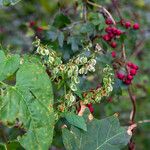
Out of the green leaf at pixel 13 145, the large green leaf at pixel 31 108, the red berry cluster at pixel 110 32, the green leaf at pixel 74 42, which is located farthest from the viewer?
the red berry cluster at pixel 110 32

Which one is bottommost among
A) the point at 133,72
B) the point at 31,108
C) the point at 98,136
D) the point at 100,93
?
the point at 133,72

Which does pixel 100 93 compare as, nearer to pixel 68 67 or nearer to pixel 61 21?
pixel 68 67

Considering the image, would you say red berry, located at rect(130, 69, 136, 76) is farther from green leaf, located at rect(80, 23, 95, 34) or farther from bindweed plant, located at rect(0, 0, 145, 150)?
green leaf, located at rect(80, 23, 95, 34)

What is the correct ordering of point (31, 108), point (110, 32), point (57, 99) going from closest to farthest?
point (31, 108)
point (57, 99)
point (110, 32)

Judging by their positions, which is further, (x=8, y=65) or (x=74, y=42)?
(x=74, y=42)

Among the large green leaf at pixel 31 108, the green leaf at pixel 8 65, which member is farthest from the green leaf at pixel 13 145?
the green leaf at pixel 8 65

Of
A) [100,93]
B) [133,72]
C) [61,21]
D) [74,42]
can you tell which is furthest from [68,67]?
[61,21]

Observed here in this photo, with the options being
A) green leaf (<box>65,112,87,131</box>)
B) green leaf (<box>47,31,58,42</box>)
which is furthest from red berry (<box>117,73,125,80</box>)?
green leaf (<box>65,112,87,131</box>)

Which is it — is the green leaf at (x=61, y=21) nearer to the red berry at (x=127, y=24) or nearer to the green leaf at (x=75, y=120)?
the red berry at (x=127, y=24)
